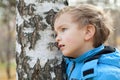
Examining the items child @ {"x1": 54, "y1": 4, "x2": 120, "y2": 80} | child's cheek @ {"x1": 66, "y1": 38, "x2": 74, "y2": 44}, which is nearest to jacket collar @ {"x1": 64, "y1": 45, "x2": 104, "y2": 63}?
child @ {"x1": 54, "y1": 4, "x2": 120, "y2": 80}

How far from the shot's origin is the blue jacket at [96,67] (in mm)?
2350

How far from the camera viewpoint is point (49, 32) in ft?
8.72

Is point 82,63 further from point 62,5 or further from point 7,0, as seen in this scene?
point 7,0

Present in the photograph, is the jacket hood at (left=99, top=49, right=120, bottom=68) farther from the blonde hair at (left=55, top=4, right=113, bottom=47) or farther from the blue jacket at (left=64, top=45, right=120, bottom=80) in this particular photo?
the blonde hair at (left=55, top=4, right=113, bottom=47)

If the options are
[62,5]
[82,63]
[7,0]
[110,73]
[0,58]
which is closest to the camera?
[110,73]

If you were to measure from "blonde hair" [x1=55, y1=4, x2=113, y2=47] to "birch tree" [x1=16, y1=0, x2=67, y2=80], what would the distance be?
0.41 ft

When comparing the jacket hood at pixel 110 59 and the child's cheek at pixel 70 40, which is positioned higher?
the child's cheek at pixel 70 40

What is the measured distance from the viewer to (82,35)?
2541mm

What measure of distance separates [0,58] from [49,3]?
36624mm

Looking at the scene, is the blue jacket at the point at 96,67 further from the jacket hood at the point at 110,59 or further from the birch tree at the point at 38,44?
the birch tree at the point at 38,44

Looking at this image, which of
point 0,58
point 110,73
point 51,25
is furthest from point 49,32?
point 0,58

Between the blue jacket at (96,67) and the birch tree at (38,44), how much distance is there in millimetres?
124

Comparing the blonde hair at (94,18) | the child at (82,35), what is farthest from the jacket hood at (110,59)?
the blonde hair at (94,18)

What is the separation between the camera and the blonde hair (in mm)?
2550
